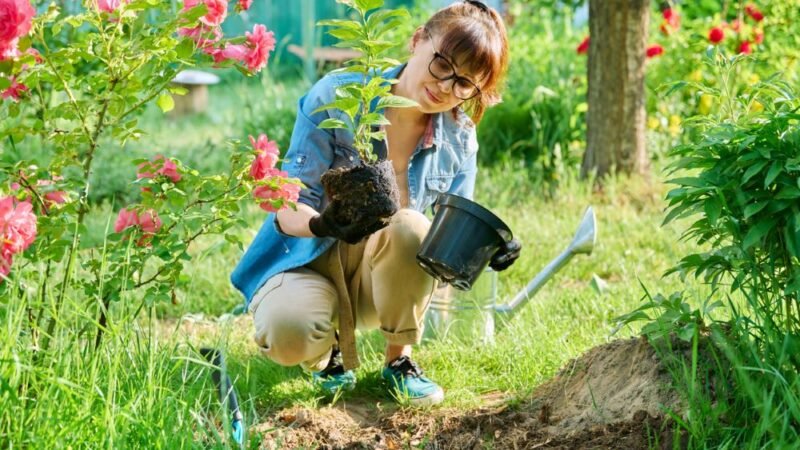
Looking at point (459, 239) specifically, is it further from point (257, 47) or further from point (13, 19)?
point (13, 19)

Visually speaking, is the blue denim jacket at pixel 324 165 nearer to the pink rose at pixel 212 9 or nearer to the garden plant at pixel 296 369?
the garden plant at pixel 296 369

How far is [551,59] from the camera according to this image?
6.36m

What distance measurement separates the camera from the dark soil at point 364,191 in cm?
232

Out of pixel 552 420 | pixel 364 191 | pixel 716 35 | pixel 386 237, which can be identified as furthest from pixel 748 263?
pixel 716 35

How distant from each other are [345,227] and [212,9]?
561 mm

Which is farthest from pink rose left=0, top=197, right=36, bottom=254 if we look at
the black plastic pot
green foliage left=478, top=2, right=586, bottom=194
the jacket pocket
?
green foliage left=478, top=2, right=586, bottom=194

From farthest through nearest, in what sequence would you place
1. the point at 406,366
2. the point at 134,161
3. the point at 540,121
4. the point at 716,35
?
the point at 540,121
the point at 716,35
the point at 406,366
the point at 134,161

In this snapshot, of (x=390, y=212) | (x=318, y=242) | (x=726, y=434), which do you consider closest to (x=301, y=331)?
(x=318, y=242)

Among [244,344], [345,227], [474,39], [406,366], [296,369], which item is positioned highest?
[474,39]

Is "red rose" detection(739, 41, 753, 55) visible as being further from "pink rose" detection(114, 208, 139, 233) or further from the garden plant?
"pink rose" detection(114, 208, 139, 233)

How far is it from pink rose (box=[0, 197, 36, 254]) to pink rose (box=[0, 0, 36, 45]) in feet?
→ 1.00

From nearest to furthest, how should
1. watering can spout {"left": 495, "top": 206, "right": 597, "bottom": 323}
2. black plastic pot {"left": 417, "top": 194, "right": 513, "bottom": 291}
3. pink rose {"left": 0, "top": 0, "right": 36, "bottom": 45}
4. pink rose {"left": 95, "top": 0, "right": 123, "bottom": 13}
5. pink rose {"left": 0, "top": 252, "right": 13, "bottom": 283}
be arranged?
1. pink rose {"left": 0, "top": 0, "right": 36, "bottom": 45}
2. pink rose {"left": 0, "top": 252, "right": 13, "bottom": 283}
3. pink rose {"left": 95, "top": 0, "right": 123, "bottom": 13}
4. black plastic pot {"left": 417, "top": 194, "right": 513, "bottom": 291}
5. watering can spout {"left": 495, "top": 206, "right": 597, "bottom": 323}

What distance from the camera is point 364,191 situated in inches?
91.7

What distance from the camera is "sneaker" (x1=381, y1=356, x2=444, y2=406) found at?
277cm
